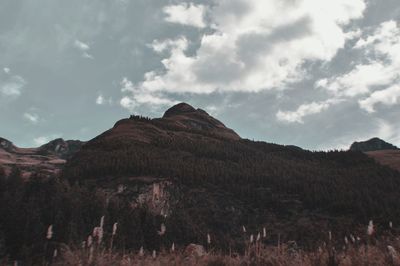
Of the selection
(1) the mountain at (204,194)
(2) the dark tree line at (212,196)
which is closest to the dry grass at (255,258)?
(2) the dark tree line at (212,196)

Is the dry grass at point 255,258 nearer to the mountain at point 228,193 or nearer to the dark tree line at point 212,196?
the dark tree line at point 212,196

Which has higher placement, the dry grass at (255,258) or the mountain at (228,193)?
the mountain at (228,193)

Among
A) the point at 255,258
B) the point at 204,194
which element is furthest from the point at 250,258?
the point at 204,194

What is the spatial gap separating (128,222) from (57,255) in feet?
303

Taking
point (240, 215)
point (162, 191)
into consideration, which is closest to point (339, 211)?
point (240, 215)

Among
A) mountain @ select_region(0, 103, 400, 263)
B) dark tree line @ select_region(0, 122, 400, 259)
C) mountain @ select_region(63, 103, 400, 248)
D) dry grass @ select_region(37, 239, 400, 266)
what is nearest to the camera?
dry grass @ select_region(37, 239, 400, 266)

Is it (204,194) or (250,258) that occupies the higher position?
(204,194)

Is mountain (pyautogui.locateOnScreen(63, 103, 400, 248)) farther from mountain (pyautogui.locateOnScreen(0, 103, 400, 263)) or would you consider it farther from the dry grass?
the dry grass

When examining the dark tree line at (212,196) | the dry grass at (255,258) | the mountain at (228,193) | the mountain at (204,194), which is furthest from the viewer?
the mountain at (228,193)

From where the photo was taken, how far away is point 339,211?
496 ft

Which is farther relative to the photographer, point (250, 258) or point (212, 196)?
point (212, 196)

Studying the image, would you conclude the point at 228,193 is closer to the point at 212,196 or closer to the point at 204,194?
the point at 212,196

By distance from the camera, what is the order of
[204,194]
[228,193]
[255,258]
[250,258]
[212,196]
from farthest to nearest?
1. [228,193]
2. [212,196]
3. [204,194]
4. [250,258]
5. [255,258]

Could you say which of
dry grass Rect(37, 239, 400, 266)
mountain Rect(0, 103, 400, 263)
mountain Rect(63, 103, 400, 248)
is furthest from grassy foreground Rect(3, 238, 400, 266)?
mountain Rect(63, 103, 400, 248)
